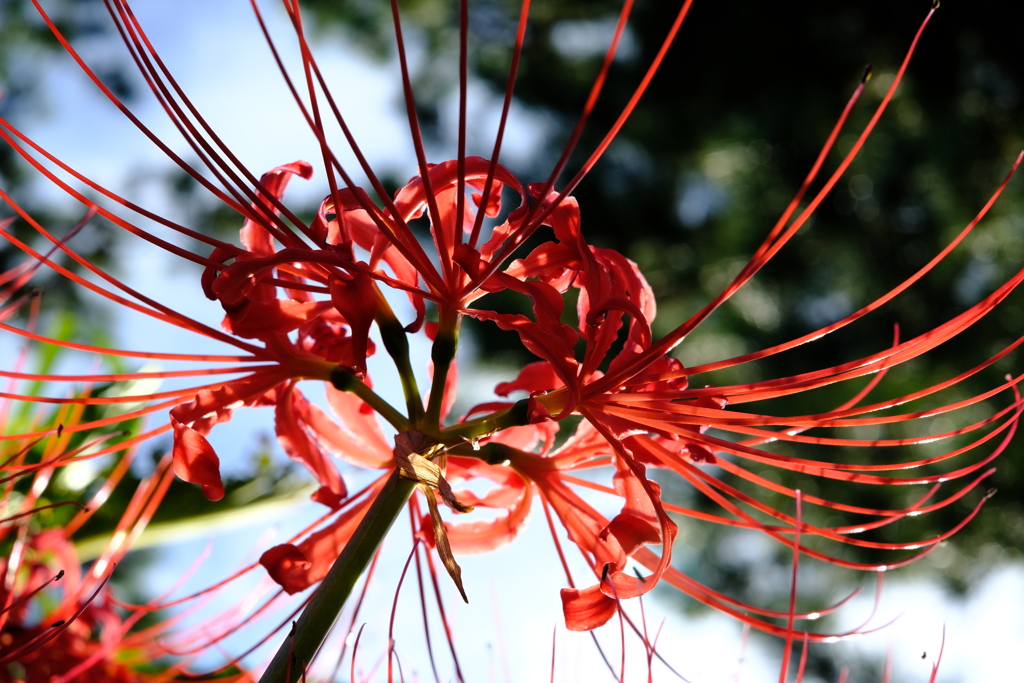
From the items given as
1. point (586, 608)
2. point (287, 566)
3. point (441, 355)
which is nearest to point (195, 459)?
point (287, 566)

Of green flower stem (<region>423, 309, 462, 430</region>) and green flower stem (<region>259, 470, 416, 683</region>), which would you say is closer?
green flower stem (<region>259, 470, 416, 683</region>)

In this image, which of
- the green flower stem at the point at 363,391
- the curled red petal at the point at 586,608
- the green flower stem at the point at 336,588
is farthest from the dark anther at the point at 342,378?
the curled red petal at the point at 586,608

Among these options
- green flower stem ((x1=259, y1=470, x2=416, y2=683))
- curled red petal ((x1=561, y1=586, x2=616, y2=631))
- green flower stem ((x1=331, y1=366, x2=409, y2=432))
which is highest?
green flower stem ((x1=331, y1=366, x2=409, y2=432))

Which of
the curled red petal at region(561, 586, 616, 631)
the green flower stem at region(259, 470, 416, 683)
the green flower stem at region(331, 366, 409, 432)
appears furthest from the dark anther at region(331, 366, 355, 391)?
the curled red petal at region(561, 586, 616, 631)

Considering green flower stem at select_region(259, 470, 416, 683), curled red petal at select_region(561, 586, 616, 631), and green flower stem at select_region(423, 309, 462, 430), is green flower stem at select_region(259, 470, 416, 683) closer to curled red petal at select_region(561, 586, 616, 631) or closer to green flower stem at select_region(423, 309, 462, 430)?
green flower stem at select_region(423, 309, 462, 430)

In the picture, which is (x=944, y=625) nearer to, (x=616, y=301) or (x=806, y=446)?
(x=616, y=301)
